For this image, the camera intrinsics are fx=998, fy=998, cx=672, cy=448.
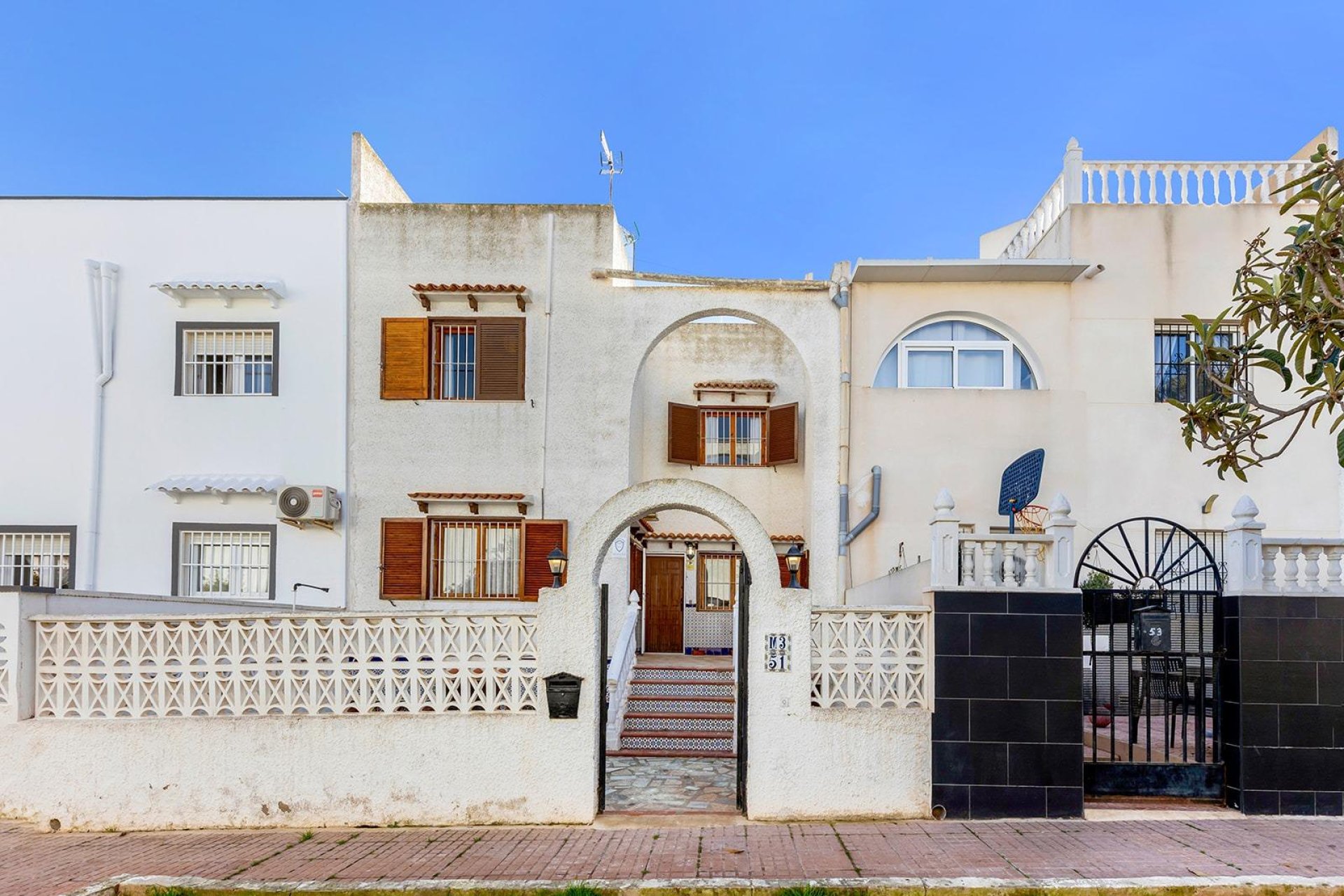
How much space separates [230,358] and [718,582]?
9.13 meters

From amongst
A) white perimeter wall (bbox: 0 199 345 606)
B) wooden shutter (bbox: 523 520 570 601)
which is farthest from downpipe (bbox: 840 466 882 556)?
white perimeter wall (bbox: 0 199 345 606)

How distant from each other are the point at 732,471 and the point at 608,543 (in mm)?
8892

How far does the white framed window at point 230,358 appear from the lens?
1460 cm

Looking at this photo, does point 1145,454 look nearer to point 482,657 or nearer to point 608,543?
point 608,543

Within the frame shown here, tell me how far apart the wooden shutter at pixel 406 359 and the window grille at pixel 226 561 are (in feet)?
9.23

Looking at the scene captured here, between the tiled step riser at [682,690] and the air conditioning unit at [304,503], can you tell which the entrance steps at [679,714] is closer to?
the tiled step riser at [682,690]

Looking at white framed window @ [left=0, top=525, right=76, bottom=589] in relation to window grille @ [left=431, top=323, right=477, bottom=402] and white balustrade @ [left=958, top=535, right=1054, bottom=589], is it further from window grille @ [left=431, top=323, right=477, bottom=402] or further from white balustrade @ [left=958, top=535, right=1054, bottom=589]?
white balustrade @ [left=958, top=535, right=1054, bottom=589]

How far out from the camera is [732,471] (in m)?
17.4

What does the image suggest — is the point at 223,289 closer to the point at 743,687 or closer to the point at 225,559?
the point at 225,559

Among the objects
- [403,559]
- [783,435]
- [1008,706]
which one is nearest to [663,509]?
[1008,706]

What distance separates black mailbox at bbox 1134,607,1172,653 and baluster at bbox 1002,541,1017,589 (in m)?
1.13

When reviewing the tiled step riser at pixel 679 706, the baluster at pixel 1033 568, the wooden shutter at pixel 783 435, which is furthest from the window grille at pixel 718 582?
the baluster at pixel 1033 568

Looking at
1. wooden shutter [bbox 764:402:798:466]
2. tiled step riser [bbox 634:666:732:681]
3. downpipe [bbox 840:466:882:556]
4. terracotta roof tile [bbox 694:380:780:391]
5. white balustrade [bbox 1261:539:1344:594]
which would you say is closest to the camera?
white balustrade [bbox 1261:539:1344:594]

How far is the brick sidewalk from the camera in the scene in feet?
22.7
